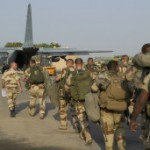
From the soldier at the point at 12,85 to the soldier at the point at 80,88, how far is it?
15.0 feet

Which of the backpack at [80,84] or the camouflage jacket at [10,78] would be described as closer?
the backpack at [80,84]

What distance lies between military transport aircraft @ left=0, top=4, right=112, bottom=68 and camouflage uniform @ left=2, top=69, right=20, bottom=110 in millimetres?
38792

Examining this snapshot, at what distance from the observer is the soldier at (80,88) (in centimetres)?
823

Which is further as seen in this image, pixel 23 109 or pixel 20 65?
pixel 20 65

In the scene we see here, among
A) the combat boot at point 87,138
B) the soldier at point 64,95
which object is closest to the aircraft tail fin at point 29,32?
the soldier at point 64,95

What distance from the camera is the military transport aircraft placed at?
54.9 m

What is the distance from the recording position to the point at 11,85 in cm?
1272

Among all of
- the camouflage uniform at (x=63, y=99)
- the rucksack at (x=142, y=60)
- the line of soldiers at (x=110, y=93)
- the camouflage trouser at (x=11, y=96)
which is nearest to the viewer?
the rucksack at (x=142, y=60)

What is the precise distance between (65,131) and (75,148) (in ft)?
6.53

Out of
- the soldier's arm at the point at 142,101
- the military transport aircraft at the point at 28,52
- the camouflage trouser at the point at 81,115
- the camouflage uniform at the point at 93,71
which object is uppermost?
the soldier's arm at the point at 142,101

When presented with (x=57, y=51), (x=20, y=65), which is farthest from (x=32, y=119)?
(x=57, y=51)

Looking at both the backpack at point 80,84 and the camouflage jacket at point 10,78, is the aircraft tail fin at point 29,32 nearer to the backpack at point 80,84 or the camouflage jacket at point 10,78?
the camouflage jacket at point 10,78

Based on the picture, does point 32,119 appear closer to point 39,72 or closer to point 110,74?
point 39,72

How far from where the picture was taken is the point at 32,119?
39.7ft
